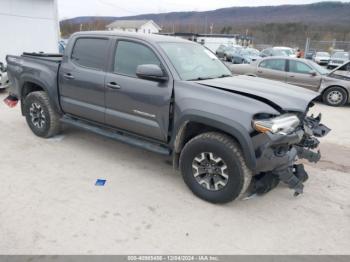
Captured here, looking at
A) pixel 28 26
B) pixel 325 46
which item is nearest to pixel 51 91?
pixel 28 26

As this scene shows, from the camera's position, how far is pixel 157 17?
137625 millimetres

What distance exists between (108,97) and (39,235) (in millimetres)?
2053

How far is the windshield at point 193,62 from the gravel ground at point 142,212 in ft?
4.72

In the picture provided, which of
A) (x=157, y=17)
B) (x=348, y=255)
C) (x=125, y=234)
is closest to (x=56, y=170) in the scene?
(x=125, y=234)

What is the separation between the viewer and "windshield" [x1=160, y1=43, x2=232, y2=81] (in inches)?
159

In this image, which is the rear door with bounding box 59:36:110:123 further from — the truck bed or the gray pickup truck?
the truck bed

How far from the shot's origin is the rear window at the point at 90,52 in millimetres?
4574

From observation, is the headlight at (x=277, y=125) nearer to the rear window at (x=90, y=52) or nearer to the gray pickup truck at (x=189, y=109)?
the gray pickup truck at (x=189, y=109)

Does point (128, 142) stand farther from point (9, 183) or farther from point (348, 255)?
point (348, 255)

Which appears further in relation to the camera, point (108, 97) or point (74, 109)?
point (74, 109)

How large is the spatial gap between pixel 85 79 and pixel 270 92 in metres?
2.62

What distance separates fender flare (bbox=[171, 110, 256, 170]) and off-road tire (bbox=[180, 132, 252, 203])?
0.10m

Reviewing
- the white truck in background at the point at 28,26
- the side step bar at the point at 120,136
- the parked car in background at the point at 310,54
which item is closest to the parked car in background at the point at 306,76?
the side step bar at the point at 120,136

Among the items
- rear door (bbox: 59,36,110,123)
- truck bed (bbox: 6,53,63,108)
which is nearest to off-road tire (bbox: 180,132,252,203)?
rear door (bbox: 59,36,110,123)
